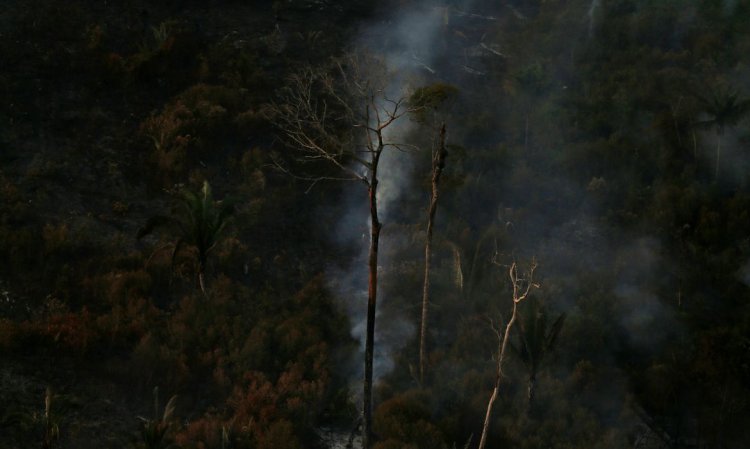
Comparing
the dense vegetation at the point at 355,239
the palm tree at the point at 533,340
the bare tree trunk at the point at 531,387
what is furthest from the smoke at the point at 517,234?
the palm tree at the point at 533,340

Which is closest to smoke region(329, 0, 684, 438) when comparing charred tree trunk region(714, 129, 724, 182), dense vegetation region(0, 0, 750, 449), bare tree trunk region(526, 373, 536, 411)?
dense vegetation region(0, 0, 750, 449)

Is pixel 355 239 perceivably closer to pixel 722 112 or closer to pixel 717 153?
pixel 717 153

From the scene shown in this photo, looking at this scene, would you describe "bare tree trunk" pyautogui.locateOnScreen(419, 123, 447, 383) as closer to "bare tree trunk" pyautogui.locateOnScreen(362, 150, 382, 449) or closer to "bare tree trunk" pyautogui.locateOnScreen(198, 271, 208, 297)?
"bare tree trunk" pyautogui.locateOnScreen(362, 150, 382, 449)

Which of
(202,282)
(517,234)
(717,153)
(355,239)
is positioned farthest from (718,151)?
(202,282)

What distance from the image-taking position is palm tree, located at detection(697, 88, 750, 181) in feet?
59.8

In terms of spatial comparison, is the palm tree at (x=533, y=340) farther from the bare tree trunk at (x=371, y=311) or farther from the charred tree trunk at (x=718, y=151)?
the charred tree trunk at (x=718, y=151)

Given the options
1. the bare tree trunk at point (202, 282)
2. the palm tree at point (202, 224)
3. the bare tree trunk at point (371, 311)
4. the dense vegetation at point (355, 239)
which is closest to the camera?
the bare tree trunk at point (371, 311)

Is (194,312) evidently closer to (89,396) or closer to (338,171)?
(89,396)

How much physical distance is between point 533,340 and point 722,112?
10.9 m

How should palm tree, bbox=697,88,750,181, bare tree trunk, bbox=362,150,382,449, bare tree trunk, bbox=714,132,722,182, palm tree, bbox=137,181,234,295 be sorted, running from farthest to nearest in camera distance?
palm tree, bbox=697,88,750,181 < bare tree trunk, bbox=714,132,722,182 < palm tree, bbox=137,181,234,295 < bare tree trunk, bbox=362,150,382,449

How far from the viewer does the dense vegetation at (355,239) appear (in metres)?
11.9

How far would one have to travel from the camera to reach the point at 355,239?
17.0 m

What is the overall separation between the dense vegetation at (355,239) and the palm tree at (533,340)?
69 millimetres

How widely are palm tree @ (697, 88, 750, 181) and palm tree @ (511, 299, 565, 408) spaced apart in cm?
911
